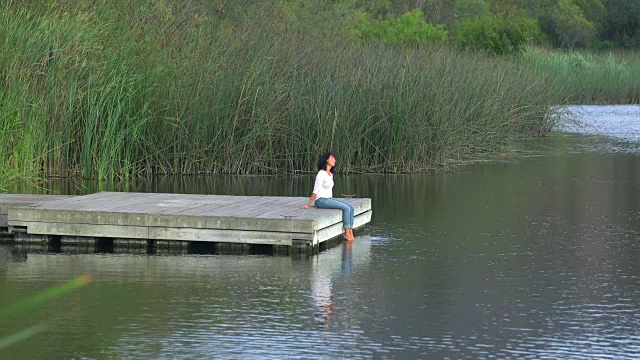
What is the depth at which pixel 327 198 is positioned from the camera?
13484 mm

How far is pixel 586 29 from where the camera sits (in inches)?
2958

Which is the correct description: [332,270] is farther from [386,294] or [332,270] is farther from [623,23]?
[623,23]

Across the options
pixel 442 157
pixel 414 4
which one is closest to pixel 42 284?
pixel 442 157

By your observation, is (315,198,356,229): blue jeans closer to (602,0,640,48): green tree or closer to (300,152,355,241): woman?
(300,152,355,241): woman

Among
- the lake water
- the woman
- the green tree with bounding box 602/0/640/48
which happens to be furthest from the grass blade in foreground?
the green tree with bounding box 602/0/640/48

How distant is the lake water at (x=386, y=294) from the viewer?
8594 mm

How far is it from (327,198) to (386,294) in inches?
123

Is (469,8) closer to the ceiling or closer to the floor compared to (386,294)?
closer to the ceiling

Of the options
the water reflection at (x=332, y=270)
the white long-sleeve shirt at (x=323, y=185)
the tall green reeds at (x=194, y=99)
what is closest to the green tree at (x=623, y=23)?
the tall green reeds at (x=194, y=99)

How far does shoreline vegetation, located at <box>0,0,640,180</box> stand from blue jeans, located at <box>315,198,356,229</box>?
17.2ft

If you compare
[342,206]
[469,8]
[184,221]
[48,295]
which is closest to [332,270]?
[342,206]

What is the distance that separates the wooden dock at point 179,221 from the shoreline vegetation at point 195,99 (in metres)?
3.54

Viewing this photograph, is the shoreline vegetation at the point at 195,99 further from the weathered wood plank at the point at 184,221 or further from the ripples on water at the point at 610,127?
the ripples on water at the point at 610,127

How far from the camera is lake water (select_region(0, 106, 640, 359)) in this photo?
8.59 m
